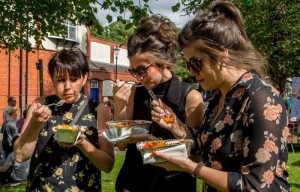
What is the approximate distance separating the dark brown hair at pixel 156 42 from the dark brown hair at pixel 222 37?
45 centimetres

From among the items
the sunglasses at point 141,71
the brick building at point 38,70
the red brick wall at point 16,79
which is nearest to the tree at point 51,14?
the sunglasses at point 141,71

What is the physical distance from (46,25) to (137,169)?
5.78 metres

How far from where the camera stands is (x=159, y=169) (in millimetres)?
2459

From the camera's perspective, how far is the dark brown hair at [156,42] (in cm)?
252

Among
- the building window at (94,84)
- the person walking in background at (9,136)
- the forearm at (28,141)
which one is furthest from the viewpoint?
the building window at (94,84)

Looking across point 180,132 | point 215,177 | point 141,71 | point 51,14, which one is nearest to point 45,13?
point 51,14

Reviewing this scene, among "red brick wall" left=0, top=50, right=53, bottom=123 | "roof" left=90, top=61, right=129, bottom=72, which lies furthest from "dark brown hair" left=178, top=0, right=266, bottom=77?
"roof" left=90, top=61, right=129, bottom=72

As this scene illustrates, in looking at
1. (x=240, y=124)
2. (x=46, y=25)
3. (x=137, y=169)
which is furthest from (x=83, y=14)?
(x=240, y=124)

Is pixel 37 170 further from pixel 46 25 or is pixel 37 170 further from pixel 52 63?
pixel 46 25

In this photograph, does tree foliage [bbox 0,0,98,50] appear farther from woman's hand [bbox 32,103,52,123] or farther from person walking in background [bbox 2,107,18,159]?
woman's hand [bbox 32,103,52,123]

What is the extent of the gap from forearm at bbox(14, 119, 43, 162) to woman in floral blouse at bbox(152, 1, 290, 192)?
3.04 ft

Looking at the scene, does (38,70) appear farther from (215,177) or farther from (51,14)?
(215,177)

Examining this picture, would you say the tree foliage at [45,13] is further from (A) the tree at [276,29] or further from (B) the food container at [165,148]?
(A) the tree at [276,29]

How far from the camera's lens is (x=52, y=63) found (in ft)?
8.69
